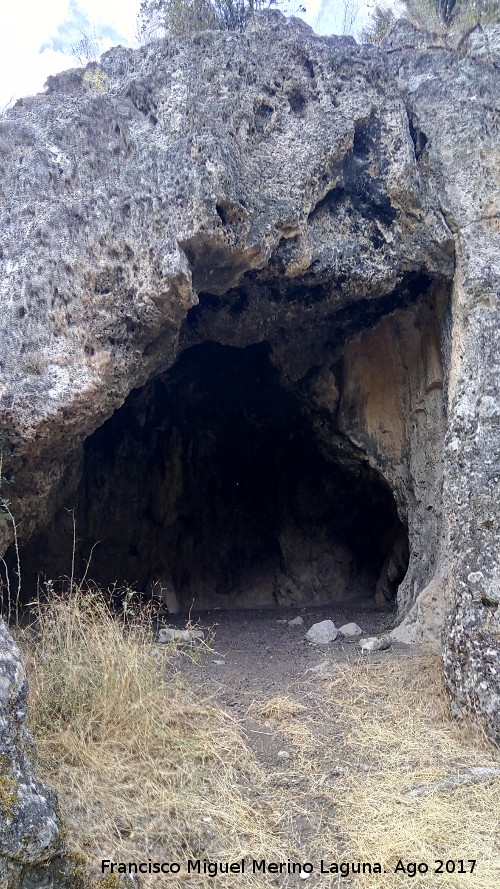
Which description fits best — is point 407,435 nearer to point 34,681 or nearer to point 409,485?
point 409,485

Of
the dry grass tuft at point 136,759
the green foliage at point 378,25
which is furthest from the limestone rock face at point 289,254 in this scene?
the green foliage at point 378,25

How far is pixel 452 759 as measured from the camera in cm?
310

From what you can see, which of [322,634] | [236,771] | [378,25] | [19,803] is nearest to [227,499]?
[322,634]

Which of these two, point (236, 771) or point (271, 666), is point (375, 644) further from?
point (236, 771)

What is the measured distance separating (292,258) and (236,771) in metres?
2.89

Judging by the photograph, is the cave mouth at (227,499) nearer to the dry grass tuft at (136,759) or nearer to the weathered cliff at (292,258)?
the weathered cliff at (292,258)

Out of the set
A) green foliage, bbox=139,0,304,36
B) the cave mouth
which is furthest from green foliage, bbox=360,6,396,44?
the cave mouth

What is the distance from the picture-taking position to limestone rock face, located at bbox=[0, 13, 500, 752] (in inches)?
154

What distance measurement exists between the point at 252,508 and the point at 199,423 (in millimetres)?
1065

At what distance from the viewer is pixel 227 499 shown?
7.63 meters

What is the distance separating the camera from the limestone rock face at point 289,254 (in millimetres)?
Answer: 3924

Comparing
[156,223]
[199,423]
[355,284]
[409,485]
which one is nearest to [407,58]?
[355,284]

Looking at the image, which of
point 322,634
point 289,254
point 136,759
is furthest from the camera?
point 322,634

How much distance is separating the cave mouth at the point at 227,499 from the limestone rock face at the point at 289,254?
3.69 ft
